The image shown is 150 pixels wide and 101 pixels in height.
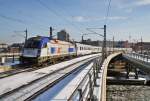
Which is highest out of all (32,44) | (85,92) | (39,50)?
(32,44)

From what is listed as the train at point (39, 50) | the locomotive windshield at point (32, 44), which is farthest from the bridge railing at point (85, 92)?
the locomotive windshield at point (32, 44)

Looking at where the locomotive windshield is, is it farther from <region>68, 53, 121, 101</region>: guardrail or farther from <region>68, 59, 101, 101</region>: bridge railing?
<region>68, 59, 101, 101</region>: bridge railing

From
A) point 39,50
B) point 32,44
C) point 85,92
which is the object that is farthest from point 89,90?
point 32,44

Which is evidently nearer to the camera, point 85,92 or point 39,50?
point 85,92

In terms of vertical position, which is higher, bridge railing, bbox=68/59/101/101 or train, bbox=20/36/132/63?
train, bbox=20/36/132/63

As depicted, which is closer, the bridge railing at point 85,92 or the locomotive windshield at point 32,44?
the bridge railing at point 85,92

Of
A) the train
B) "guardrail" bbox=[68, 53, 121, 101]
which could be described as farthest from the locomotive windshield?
"guardrail" bbox=[68, 53, 121, 101]

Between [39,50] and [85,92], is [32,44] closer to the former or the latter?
[39,50]

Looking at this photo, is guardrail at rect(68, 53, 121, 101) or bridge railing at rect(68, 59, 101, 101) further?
guardrail at rect(68, 53, 121, 101)

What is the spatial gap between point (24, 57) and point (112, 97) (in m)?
9.77

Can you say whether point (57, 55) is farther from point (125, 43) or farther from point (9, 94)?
point (125, 43)

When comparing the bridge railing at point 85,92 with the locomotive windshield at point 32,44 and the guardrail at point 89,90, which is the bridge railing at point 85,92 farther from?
the locomotive windshield at point 32,44

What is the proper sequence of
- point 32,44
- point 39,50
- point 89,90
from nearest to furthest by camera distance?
point 89,90
point 39,50
point 32,44

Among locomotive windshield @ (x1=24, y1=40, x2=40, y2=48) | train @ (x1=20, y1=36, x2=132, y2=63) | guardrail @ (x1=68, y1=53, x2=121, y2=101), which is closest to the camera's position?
guardrail @ (x1=68, y1=53, x2=121, y2=101)
